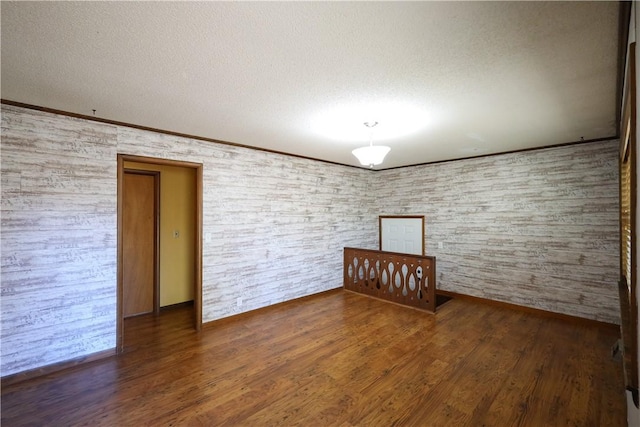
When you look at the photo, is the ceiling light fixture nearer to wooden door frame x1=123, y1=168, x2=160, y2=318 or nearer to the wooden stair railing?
the wooden stair railing

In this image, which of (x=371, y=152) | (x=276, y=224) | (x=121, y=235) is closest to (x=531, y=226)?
(x=371, y=152)

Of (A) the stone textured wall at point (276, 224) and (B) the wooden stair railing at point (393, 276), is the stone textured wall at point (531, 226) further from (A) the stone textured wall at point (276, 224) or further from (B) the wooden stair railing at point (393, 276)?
(B) the wooden stair railing at point (393, 276)

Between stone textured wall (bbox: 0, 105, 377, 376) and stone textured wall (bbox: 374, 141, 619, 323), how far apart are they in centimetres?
319

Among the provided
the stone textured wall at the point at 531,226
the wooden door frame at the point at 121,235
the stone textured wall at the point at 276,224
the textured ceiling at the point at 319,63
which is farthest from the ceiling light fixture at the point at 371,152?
the stone textured wall at the point at 531,226

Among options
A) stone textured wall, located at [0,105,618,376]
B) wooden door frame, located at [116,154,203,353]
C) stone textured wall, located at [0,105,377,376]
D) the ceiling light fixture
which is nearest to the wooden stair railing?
stone textured wall, located at [0,105,618,376]

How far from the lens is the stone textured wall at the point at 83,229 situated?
8.10 ft

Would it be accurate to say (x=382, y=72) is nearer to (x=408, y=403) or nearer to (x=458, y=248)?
(x=408, y=403)

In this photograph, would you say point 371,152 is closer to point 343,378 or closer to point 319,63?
point 319,63

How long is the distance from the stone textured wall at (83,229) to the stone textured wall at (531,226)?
319cm

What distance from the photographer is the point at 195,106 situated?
2.53m

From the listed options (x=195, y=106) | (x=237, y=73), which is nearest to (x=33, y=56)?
(x=195, y=106)

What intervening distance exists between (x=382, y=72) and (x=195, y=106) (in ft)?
5.51

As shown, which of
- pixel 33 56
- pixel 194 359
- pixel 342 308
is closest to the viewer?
pixel 33 56

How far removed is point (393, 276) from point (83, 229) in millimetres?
4196
